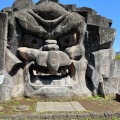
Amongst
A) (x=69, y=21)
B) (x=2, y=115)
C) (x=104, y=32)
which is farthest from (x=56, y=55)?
(x=2, y=115)

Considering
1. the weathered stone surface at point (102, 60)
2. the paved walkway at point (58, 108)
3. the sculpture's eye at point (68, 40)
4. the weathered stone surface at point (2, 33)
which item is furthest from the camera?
the weathered stone surface at point (102, 60)

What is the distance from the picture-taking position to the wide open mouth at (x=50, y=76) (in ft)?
26.9

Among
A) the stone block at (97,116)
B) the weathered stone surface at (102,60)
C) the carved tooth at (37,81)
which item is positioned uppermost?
the weathered stone surface at (102,60)

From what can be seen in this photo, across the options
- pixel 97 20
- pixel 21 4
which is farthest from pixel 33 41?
pixel 97 20

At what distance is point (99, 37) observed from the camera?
338 inches

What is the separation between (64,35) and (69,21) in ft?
2.02

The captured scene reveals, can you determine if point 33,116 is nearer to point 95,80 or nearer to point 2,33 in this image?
point 2,33

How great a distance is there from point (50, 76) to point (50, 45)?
4.23 feet

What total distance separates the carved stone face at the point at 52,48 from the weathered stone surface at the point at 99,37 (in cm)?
34

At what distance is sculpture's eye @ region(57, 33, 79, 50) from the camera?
27.9ft

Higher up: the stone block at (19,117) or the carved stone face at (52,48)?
the carved stone face at (52,48)

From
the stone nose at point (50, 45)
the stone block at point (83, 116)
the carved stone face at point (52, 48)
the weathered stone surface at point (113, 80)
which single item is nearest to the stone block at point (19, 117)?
the stone block at point (83, 116)

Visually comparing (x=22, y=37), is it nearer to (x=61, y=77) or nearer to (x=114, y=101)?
(x=61, y=77)

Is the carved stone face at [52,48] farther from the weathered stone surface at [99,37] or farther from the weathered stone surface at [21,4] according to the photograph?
the weathered stone surface at [21,4]
